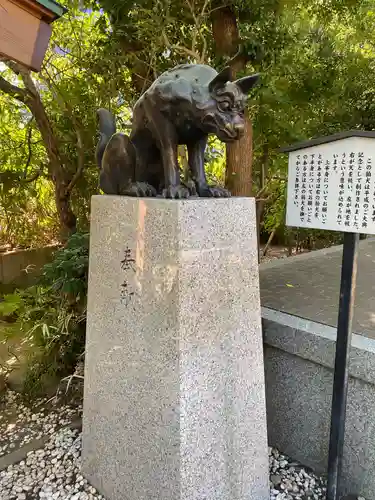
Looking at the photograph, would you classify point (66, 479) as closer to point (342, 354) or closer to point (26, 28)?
point (342, 354)

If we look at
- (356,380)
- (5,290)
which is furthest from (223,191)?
(5,290)

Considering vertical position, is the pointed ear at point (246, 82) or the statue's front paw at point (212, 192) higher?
the pointed ear at point (246, 82)

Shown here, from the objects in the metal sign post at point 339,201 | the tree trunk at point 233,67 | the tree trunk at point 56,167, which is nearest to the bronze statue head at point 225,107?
the metal sign post at point 339,201

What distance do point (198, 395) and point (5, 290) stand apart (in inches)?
181

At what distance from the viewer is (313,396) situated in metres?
2.36

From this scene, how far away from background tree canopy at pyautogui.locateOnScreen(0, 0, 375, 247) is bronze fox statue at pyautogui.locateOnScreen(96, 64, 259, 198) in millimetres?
2196

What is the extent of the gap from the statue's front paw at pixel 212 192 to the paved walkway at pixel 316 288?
3.47 ft

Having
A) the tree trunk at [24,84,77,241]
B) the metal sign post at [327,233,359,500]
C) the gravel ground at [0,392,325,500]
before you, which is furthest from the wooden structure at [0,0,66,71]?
the tree trunk at [24,84,77,241]

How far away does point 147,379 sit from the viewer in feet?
6.15

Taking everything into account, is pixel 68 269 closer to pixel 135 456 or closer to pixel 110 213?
pixel 110 213

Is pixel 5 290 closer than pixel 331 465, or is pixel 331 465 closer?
pixel 331 465

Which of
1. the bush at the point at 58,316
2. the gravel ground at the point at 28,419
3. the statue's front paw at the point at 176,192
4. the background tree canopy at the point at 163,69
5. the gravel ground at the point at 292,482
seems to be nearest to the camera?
the statue's front paw at the point at 176,192

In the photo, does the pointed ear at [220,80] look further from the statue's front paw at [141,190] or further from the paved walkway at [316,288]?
the paved walkway at [316,288]

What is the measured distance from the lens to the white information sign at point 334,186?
1.70 m
